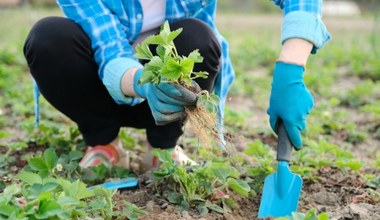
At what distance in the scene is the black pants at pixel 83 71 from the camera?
2.31 metres

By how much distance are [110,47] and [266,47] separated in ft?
12.7

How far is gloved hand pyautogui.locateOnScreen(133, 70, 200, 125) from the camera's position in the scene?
5.97 feet

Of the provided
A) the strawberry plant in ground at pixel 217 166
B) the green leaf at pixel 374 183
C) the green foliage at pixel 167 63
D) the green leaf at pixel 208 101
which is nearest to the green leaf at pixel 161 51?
the green foliage at pixel 167 63

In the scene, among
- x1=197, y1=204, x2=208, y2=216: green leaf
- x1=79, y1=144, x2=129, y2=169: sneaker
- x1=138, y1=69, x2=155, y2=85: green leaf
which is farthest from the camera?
x1=79, y1=144, x2=129, y2=169: sneaker

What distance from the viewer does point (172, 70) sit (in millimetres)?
1728

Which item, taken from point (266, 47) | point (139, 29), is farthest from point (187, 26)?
point (266, 47)

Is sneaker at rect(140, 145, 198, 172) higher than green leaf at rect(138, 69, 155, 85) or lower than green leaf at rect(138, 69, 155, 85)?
lower

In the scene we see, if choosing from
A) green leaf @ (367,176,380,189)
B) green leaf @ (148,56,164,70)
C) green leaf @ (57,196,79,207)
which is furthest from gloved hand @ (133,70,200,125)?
green leaf @ (367,176,380,189)

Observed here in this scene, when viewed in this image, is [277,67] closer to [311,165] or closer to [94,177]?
[311,165]

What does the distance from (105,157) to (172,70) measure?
84cm

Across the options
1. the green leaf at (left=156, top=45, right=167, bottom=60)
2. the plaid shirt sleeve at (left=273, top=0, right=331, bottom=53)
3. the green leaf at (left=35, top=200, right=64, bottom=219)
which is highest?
the plaid shirt sleeve at (left=273, top=0, right=331, bottom=53)

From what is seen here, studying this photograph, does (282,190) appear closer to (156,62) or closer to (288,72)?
(288,72)

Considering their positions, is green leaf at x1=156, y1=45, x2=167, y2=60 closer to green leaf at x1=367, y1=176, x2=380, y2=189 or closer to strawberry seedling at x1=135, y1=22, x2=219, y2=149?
strawberry seedling at x1=135, y1=22, x2=219, y2=149

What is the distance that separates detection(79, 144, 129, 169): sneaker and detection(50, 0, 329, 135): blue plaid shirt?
0.26m
